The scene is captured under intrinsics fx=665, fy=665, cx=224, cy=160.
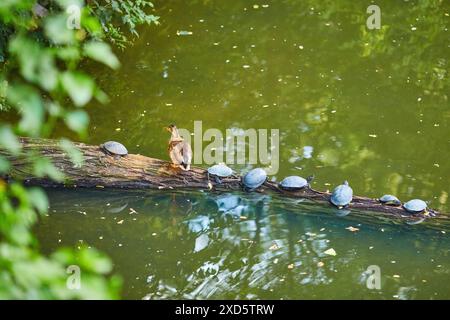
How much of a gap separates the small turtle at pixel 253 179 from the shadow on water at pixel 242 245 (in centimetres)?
14

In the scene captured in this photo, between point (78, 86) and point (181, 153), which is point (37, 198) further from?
point (181, 153)

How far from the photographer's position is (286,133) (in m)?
6.90

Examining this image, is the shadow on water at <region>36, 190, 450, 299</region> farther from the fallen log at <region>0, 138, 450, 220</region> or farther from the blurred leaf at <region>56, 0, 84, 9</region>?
the blurred leaf at <region>56, 0, 84, 9</region>

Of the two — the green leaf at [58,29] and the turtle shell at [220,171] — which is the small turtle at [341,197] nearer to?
the turtle shell at [220,171]

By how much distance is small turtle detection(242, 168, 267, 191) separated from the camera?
18.3 feet

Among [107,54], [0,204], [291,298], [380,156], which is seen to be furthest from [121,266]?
[107,54]

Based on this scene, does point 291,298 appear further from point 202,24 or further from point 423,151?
point 202,24

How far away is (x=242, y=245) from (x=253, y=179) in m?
0.64

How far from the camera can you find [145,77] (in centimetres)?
789

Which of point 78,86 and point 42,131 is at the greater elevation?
point 78,86

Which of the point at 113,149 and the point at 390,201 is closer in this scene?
the point at 390,201

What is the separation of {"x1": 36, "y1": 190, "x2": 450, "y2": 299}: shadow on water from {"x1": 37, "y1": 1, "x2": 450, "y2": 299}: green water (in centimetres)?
1

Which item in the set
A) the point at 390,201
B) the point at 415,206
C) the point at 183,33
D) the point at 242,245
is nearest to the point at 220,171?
the point at 242,245

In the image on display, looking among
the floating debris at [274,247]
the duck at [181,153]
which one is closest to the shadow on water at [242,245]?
the floating debris at [274,247]
